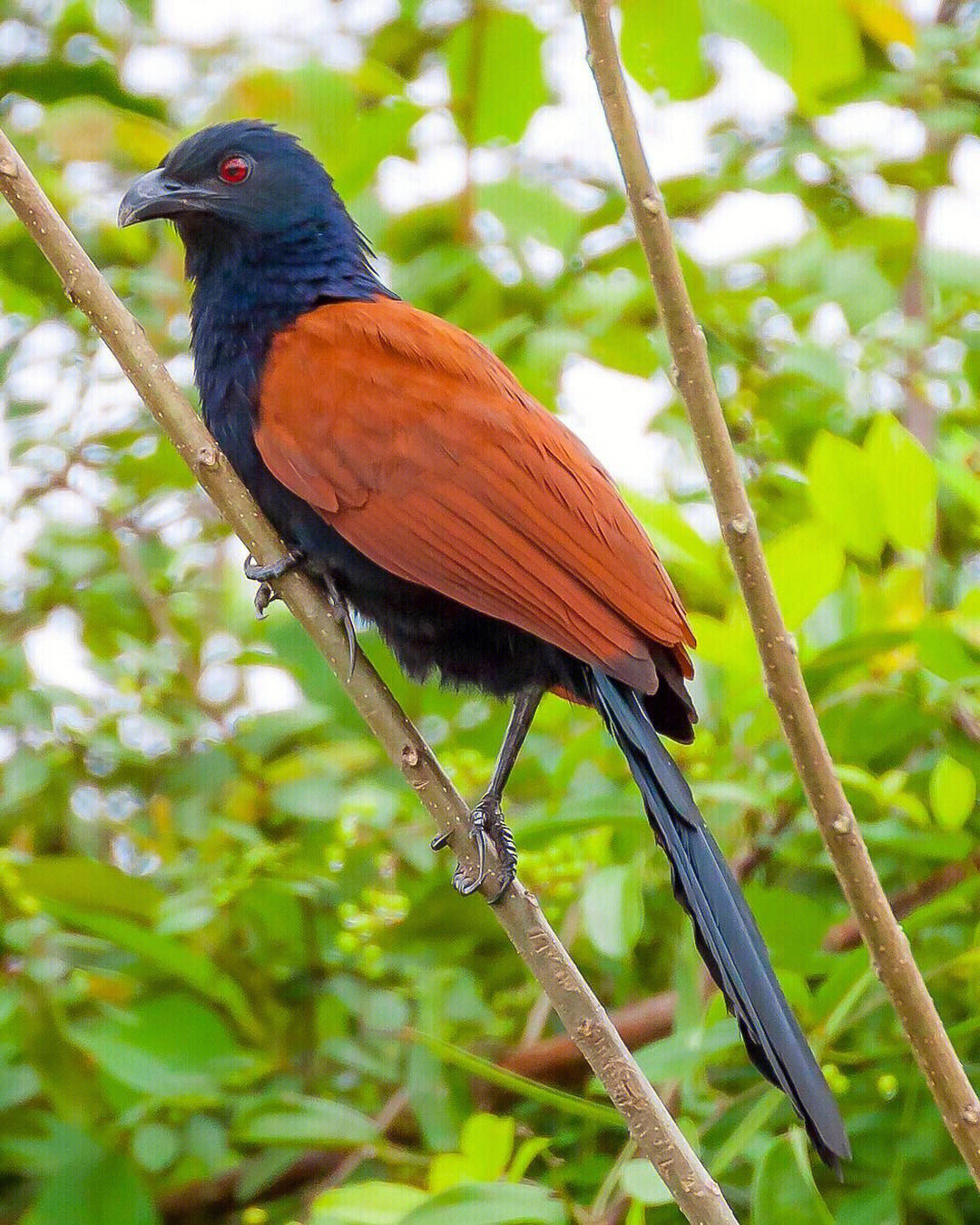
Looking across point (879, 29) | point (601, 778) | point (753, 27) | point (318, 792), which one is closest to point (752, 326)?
point (879, 29)

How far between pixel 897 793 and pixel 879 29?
52.0 inches

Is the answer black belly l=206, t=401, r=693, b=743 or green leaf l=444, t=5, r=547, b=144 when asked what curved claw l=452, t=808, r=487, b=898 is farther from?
green leaf l=444, t=5, r=547, b=144

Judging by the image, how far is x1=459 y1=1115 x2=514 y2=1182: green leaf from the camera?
6.04 ft

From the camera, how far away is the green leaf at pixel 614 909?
1812 millimetres

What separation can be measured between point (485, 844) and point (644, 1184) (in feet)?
1.36

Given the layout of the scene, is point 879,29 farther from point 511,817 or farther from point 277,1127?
point 277,1127

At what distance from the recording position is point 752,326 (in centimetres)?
271

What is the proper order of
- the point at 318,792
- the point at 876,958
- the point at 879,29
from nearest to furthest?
the point at 876,958, the point at 318,792, the point at 879,29

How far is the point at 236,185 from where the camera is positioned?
243 centimetres

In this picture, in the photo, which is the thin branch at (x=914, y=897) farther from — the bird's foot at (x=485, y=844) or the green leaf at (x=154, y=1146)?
the green leaf at (x=154, y=1146)

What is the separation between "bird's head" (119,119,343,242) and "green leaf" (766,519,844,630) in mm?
948

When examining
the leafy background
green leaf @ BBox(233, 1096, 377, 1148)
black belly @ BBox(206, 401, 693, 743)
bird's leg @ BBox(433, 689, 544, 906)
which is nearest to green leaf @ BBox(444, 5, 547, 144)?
the leafy background

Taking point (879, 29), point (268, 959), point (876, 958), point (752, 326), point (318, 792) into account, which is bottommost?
point (876, 958)

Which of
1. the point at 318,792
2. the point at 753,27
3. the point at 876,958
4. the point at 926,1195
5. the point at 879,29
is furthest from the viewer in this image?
the point at 879,29
